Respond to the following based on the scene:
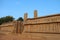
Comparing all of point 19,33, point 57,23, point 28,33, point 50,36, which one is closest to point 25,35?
point 28,33

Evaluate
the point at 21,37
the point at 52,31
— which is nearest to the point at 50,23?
the point at 52,31

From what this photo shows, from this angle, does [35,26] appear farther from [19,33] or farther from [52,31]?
[19,33]

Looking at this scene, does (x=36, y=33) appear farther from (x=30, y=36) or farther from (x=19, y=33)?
(x=19, y=33)

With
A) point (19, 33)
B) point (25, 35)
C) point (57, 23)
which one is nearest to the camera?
point (57, 23)

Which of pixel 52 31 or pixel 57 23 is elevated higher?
pixel 57 23

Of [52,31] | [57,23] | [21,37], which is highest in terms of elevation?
[57,23]

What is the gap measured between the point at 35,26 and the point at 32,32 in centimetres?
41

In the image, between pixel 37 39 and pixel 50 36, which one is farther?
pixel 37 39

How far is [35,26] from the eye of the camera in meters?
6.79

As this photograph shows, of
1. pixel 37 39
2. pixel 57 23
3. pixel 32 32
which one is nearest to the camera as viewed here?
pixel 57 23

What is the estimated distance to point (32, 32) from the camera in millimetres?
6969

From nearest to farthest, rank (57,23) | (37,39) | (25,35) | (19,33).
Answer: (57,23)
(37,39)
(25,35)
(19,33)

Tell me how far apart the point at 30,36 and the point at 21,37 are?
3.54ft

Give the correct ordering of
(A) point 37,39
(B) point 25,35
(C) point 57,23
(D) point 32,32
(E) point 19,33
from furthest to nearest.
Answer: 1. (E) point 19,33
2. (B) point 25,35
3. (D) point 32,32
4. (A) point 37,39
5. (C) point 57,23
